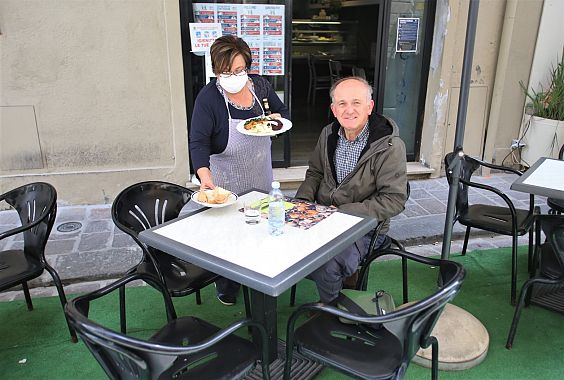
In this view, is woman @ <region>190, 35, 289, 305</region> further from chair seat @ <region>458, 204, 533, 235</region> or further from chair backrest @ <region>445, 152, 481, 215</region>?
chair seat @ <region>458, 204, 533, 235</region>

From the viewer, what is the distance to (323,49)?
1020 cm

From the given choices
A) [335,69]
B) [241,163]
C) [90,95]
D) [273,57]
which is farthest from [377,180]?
[335,69]

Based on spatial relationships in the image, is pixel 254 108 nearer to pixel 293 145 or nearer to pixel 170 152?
pixel 170 152

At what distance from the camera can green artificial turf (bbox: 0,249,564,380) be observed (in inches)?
96.7

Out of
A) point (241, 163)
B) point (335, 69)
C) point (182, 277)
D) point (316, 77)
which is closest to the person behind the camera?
point (182, 277)

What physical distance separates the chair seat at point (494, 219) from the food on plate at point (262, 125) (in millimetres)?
1522

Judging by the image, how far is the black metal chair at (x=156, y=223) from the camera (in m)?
2.43

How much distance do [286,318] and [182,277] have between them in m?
0.80

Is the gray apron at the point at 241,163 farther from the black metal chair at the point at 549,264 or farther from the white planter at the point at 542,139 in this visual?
the white planter at the point at 542,139

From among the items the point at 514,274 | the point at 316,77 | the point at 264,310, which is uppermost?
the point at 316,77

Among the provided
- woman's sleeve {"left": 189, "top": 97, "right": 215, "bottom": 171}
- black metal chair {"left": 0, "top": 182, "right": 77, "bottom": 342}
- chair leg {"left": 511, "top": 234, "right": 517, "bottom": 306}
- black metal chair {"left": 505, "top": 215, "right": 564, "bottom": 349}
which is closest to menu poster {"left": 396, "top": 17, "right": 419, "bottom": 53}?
chair leg {"left": 511, "top": 234, "right": 517, "bottom": 306}

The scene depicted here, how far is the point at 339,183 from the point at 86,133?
2890 mm

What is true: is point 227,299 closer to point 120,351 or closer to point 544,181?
point 120,351

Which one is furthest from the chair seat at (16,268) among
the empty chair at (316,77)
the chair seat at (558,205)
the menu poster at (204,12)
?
the empty chair at (316,77)
